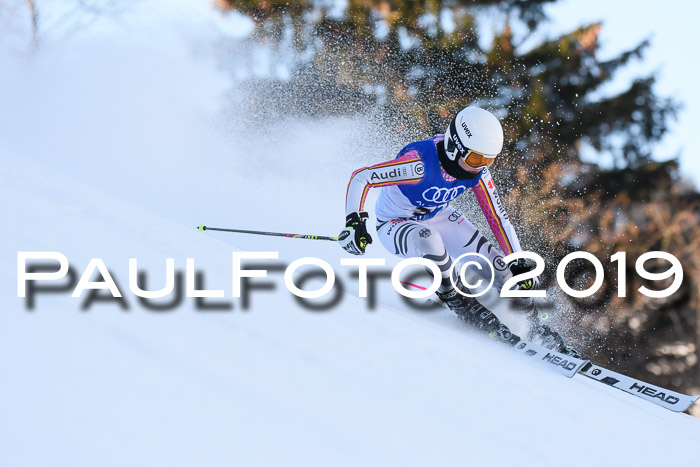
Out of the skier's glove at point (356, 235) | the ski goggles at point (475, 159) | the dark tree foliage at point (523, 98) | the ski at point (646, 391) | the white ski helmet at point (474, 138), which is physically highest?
the dark tree foliage at point (523, 98)

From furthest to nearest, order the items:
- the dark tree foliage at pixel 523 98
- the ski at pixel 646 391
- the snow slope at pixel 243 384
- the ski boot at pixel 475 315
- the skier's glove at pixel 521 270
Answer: the dark tree foliage at pixel 523 98 → the skier's glove at pixel 521 270 → the ski boot at pixel 475 315 → the ski at pixel 646 391 → the snow slope at pixel 243 384

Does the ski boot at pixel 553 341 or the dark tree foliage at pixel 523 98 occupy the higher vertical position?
the dark tree foliage at pixel 523 98

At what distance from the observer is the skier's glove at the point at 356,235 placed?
405 centimetres

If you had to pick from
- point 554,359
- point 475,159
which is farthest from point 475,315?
point 475,159

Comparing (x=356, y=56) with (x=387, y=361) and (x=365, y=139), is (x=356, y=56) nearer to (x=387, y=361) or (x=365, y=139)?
(x=365, y=139)

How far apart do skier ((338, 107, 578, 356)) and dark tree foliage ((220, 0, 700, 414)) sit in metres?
6.12

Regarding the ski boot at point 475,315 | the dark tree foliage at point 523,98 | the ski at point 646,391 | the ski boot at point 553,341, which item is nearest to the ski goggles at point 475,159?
the ski boot at point 475,315

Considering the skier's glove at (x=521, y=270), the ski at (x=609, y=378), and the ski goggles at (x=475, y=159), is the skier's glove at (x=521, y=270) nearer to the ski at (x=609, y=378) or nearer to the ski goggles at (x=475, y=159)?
the ski at (x=609, y=378)

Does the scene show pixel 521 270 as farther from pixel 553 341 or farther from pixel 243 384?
pixel 243 384

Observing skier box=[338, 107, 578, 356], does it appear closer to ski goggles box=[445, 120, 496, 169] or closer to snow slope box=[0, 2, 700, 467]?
ski goggles box=[445, 120, 496, 169]

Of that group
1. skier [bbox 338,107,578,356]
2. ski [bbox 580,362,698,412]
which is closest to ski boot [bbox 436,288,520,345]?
skier [bbox 338,107,578,356]

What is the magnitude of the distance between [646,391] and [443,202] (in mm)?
1783

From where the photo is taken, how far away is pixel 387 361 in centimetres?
238

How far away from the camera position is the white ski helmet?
3.81m
